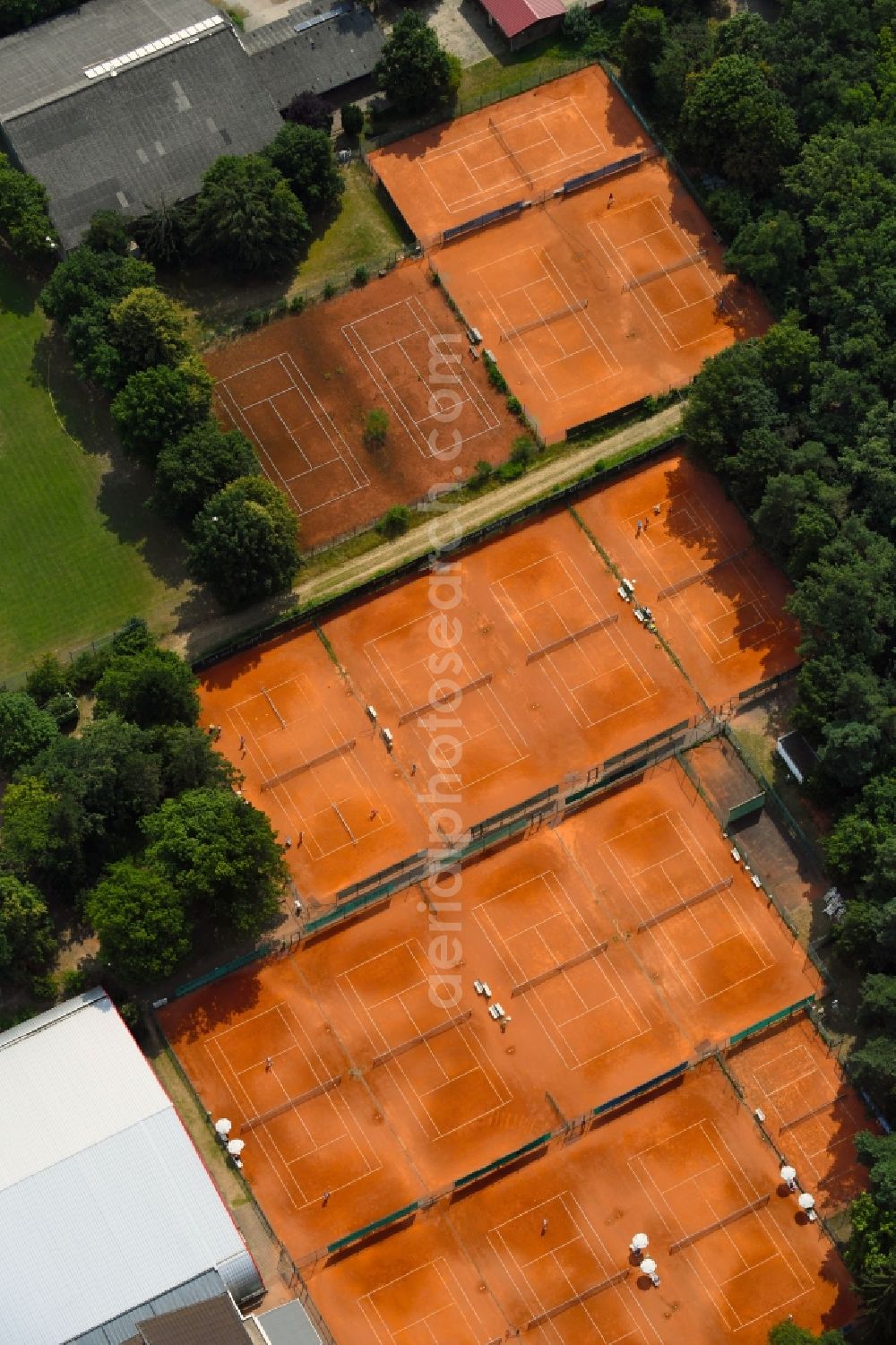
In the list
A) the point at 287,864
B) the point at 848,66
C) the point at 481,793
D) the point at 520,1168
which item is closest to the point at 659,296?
the point at 848,66

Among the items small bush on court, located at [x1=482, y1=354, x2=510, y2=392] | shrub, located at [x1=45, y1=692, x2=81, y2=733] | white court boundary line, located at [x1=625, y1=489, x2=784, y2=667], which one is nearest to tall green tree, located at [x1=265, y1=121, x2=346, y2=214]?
Answer: small bush on court, located at [x1=482, y1=354, x2=510, y2=392]

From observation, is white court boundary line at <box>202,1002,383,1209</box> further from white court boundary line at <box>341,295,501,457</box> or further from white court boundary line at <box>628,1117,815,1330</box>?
white court boundary line at <box>341,295,501,457</box>

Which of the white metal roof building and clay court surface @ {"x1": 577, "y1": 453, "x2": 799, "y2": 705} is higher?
clay court surface @ {"x1": 577, "y1": 453, "x2": 799, "y2": 705}

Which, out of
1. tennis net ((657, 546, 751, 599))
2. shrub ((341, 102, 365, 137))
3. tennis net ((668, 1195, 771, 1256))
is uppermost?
shrub ((341, 102, 365, 137))

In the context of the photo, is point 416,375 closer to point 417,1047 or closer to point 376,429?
point 376,429

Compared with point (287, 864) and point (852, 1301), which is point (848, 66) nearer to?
point (287, 864)

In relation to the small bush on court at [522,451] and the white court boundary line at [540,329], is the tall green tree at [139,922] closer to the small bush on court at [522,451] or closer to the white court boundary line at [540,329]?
the small bush on court at [522,451]

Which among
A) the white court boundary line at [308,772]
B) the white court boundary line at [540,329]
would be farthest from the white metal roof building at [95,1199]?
the white court boundary line at [540,329]
